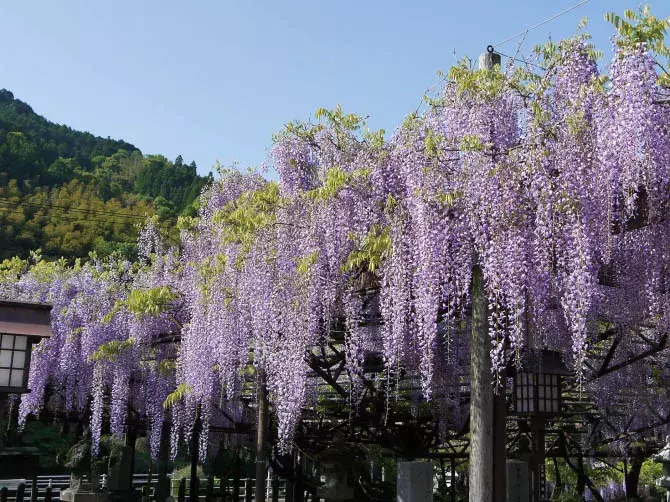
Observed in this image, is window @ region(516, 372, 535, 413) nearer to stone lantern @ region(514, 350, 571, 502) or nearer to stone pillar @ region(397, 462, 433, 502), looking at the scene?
stone lantern @ region(514, 350, 571, 502)

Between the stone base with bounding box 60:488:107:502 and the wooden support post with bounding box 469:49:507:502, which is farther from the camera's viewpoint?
the stone base with bounding box 60:488:107:502

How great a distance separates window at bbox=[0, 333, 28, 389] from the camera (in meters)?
8.93

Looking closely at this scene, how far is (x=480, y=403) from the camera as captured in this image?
5.92 meters

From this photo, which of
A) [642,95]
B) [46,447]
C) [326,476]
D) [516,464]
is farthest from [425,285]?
[46,447]

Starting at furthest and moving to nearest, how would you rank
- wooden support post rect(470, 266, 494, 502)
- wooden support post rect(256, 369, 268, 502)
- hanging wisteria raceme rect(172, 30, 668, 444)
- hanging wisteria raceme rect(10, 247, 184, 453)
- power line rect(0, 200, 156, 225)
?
power line rect(0, 200, 156, 225) < hanging wisteria raceme rect(10, 247, 184, 453) < wooden support post rect(256, 369, 268, 502) < wooden support post rect(470, 266, 494, 502) < hanging wisteria raceme rect(172, 30, 668, 444)

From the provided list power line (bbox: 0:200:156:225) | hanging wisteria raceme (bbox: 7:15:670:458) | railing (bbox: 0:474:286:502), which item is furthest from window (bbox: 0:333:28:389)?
power line (bbox: 0:200:156:225)

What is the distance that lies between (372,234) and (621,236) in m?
2.25

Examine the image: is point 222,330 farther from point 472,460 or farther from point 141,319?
point 472,460

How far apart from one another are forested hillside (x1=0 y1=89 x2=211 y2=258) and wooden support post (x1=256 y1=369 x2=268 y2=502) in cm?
1687

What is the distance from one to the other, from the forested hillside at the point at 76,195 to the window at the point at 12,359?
16577 mm

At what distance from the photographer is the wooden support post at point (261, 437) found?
9.50 metres

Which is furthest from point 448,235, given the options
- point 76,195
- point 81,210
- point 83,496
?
point 76,195

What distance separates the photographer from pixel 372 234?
6977 mm

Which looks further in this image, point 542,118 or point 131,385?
point 131,385
